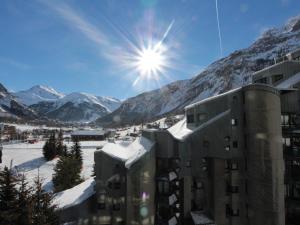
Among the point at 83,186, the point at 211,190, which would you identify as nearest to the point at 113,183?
the point at 83,186

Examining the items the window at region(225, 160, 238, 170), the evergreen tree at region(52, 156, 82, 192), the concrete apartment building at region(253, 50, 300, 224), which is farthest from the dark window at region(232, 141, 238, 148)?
the evergreen tree at region(52, 156, 82, 192)

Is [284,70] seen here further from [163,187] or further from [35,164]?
[35,164]

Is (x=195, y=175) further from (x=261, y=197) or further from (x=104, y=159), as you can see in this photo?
(x=104, y=159)

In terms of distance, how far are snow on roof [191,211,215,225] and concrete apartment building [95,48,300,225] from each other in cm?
12

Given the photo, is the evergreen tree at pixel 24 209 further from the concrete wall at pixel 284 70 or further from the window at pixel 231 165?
the concrete wall at pixel 284 70

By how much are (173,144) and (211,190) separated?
292 inches

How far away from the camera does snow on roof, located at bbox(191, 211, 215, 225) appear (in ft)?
100

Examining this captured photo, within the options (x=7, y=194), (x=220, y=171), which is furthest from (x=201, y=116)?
(x=7, y=194)

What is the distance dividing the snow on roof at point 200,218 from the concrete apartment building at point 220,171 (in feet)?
0.41

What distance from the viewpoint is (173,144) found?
3303cm

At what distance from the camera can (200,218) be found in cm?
3153

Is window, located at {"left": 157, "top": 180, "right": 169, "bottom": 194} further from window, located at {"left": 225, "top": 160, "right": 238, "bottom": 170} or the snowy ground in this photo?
the snowy ground

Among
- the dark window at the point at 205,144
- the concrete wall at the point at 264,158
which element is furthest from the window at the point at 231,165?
the dark window at the point at 205,144

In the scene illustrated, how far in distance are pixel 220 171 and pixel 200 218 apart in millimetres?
6299
